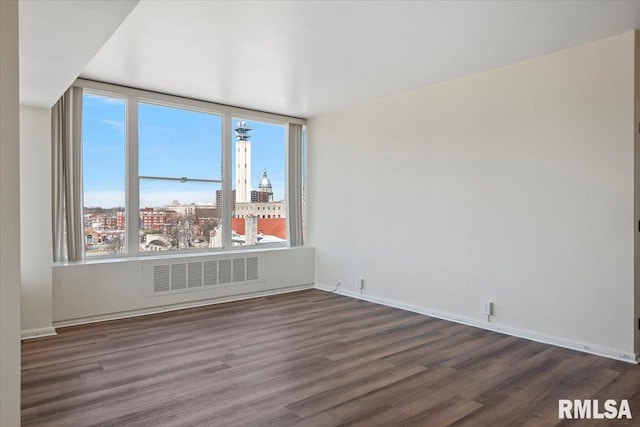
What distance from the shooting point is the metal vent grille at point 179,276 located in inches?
203

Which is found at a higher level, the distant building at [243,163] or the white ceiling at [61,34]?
the white ceiling at [61,34]

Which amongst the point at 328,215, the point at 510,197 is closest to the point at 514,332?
the point at 510,197

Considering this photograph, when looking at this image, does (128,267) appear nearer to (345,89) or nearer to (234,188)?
(234,188)

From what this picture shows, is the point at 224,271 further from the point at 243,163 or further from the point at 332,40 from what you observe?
the point at 332,40

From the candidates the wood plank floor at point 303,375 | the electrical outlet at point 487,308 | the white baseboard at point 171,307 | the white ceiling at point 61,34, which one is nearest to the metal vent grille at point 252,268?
the white baseboard at point 171,307

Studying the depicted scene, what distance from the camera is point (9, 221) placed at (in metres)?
1.64

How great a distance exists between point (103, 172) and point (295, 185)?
2759mm

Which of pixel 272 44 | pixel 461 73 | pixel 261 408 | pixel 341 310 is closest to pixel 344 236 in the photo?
pixel 341 310

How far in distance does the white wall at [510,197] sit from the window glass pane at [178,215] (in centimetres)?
194

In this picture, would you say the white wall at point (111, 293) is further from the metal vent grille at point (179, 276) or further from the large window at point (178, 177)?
the large window at point (178, 177)

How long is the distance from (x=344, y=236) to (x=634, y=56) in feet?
12.6

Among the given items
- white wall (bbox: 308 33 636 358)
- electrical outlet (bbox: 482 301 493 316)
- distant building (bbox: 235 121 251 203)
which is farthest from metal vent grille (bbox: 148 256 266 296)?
electrical outlet (bbox: 482 301 493 316)

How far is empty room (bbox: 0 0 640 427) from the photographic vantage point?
8.87ft

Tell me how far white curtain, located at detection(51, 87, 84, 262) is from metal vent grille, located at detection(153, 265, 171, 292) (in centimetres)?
82
